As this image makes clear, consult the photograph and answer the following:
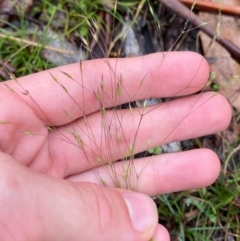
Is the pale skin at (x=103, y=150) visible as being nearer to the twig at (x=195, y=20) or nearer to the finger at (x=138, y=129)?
the finger at (x=138, y=129)

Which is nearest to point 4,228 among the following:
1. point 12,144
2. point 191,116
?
point 12,144

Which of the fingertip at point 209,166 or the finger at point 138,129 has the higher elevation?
the finger at point 138,129

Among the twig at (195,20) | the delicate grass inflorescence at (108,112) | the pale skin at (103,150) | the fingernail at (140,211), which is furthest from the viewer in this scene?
the twig at (195,20)

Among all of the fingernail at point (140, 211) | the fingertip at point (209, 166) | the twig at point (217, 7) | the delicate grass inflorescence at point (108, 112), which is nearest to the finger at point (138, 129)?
the delicate grass inflorescence at point (108, 112)

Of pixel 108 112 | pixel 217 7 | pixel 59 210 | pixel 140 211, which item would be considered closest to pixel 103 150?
pixel 108 112

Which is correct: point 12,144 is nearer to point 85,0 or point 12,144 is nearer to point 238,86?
point 85,0

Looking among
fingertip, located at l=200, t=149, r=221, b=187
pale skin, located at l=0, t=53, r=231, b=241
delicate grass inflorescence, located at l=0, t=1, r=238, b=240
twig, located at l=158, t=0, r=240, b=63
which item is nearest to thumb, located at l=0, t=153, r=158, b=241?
pale skin, located at l=0, t=53, r=231, b=241

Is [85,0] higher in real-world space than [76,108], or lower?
higher
